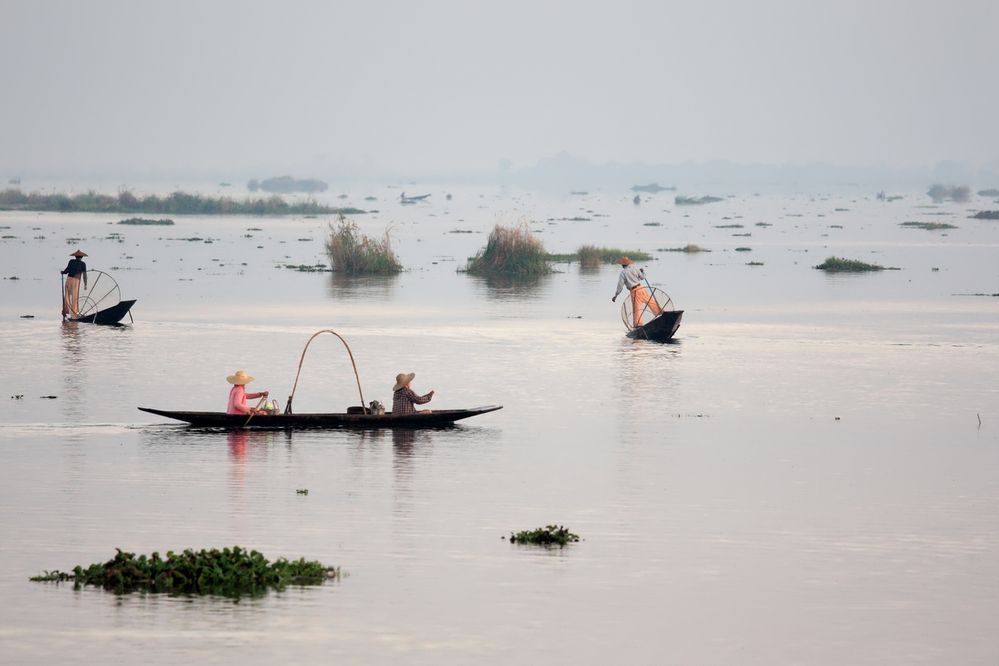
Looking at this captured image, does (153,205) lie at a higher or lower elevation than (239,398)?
higher

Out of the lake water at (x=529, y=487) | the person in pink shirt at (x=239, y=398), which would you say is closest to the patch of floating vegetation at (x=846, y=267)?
the lake water at (x=529, y=487)

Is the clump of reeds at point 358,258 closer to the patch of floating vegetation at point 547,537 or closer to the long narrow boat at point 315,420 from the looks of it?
the long narrow boat at point 315,420

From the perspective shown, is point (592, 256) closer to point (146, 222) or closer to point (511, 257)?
point (511, 257)

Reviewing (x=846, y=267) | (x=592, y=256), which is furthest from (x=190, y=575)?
(x=846, y=267)

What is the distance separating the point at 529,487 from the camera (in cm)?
1991

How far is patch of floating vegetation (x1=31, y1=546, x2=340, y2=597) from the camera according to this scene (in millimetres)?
14281

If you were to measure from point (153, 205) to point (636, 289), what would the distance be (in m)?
88.9

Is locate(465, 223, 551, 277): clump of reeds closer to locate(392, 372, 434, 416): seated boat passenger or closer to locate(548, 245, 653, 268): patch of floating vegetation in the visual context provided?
locate(548, 245, 653, 268): patch of floating vegetation

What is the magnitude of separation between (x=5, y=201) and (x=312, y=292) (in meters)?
83.1

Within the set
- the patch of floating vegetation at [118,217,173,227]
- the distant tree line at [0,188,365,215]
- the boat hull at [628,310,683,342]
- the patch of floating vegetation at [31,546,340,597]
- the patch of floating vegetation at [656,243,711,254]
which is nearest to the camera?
the patch of floating vegetation at [31,546,340,597]

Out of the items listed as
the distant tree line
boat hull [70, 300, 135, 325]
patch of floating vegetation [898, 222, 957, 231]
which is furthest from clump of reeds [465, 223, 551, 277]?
the distant tree line

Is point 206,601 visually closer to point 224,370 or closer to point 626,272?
point 224,370

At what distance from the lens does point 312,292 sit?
5294 centimetres

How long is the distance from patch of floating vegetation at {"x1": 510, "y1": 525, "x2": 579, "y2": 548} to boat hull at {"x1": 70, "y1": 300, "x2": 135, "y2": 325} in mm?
25622
